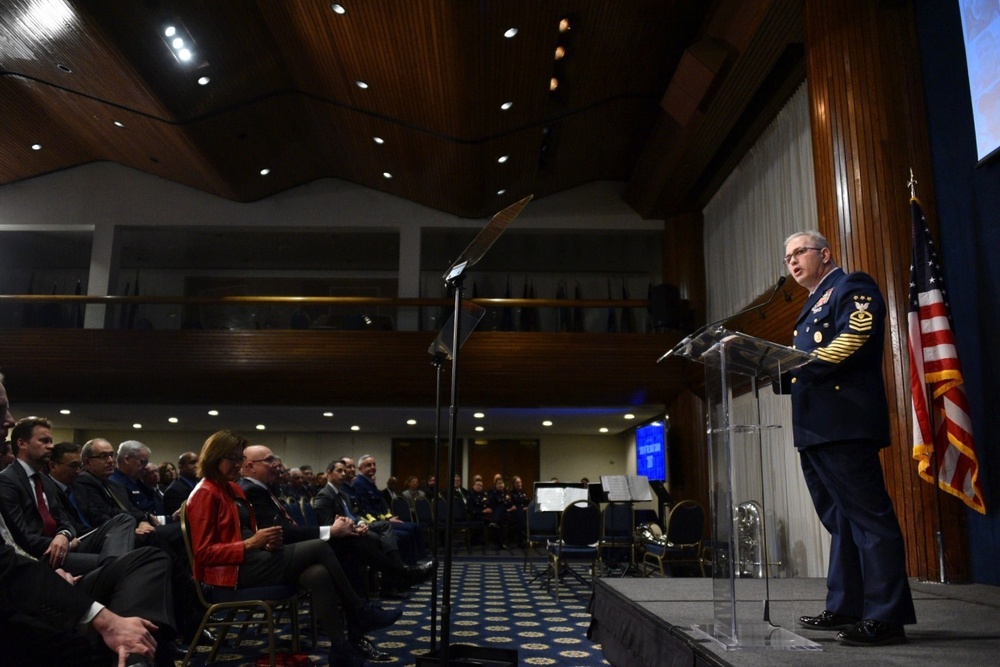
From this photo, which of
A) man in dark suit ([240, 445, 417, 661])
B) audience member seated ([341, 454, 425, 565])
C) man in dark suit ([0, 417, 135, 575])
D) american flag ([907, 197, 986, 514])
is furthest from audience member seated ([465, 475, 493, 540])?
man in dark suit ([0, 417, 135, 575])

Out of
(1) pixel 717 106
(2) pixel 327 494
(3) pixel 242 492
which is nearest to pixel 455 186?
(1) pixel 717 106

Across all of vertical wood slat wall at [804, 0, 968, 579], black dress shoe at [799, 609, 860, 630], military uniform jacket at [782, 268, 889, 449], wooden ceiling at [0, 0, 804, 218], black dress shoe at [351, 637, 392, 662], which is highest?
wooden ceiling at [0, 0, 804, 218]

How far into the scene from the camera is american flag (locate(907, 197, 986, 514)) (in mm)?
4070

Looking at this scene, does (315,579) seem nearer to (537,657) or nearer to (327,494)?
(537,657)

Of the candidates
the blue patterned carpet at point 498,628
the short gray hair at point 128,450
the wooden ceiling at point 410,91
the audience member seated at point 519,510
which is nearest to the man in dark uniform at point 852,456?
the blue patterned carpet at point 498,628

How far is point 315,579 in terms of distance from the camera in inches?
139

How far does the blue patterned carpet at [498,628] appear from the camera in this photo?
3.98m

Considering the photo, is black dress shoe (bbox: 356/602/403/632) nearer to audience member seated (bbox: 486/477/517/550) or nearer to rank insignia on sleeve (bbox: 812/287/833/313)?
rank insignia on sleeve (bbox: 812/287/833/313)

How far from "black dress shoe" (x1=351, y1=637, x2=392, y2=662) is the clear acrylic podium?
80.7 inches

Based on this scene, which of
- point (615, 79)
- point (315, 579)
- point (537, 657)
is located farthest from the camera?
point (615, 79)

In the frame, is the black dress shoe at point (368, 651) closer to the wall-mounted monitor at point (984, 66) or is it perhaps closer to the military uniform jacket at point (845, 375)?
the military uniform jacket at point (845, 375)

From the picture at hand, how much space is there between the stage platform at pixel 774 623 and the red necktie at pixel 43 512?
2.74 m

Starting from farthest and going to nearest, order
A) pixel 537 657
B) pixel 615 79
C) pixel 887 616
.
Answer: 1. pixel 615 79
2. pixel 537 657
3. pixel 887 616

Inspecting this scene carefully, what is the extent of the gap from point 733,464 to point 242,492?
8.99 feet
